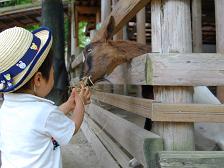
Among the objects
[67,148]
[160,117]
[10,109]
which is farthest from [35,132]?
[67,148]

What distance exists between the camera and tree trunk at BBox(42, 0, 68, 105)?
7812 millimetres

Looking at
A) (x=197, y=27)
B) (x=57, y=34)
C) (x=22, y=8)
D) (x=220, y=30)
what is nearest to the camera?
(x=220, y=30)

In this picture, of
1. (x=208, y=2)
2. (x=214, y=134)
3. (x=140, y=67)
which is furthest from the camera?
(x=208, y=2)

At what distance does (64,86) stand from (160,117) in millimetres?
5715

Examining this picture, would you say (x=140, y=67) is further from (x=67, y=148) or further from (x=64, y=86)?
(x=64, y=86)

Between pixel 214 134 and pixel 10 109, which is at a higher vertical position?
pixel 10 109

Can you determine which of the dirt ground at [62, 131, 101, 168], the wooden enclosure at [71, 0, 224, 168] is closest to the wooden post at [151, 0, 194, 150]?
the wooden enclosure at [71, 0, 224, 168]

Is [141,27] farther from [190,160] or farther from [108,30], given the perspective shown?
[190,160]

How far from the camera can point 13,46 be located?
6.66 feet

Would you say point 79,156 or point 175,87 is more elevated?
point 175,87

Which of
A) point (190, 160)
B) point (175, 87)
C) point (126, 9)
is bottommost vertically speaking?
point (190, 160)

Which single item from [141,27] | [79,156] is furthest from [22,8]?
[79,156]

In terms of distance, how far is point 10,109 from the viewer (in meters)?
2.19

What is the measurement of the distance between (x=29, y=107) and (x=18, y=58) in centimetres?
28
